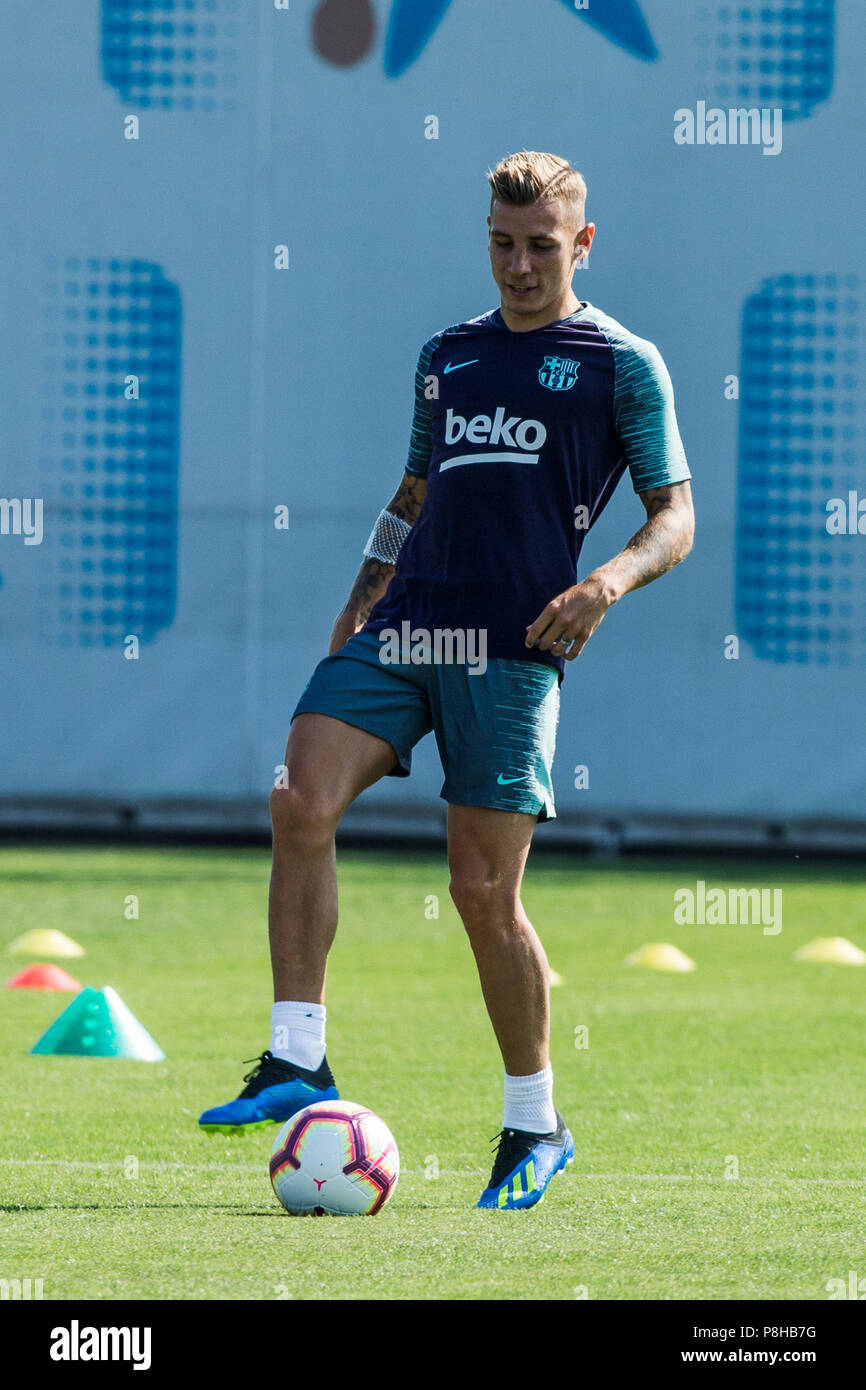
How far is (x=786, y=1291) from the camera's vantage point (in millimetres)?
3588

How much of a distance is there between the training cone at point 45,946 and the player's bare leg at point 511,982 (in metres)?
5.58

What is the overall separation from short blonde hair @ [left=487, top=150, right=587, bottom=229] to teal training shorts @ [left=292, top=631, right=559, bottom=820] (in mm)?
1049

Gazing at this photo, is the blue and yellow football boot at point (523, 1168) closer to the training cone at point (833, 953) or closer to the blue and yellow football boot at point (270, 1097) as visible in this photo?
the blue and yellow football boot at point (270, 1097)

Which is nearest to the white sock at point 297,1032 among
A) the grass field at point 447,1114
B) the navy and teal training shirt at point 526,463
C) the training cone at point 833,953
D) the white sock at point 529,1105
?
the grass field at point 447,1114

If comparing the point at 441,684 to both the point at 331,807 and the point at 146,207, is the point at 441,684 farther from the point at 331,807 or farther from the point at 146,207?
the point at 146,207

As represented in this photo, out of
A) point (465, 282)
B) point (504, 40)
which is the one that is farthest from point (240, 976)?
point (504, 40)

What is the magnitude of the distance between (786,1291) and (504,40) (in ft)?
45.5

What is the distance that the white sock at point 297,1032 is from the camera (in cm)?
457

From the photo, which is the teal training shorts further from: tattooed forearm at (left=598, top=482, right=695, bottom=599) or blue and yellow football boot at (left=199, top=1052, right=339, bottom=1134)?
blue and yellow football boot at (left=199, top=1052, right=339, bottom=1134)

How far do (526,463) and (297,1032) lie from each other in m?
1.39

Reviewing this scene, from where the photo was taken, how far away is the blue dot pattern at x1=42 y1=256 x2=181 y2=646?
636 inches

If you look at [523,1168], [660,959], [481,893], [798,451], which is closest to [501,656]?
[481,893]

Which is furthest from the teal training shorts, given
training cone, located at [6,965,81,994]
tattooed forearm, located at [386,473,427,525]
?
training cone, located at [6,965,81,994]

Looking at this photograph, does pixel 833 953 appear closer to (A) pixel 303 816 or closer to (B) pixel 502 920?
(B) pixel 502 920
